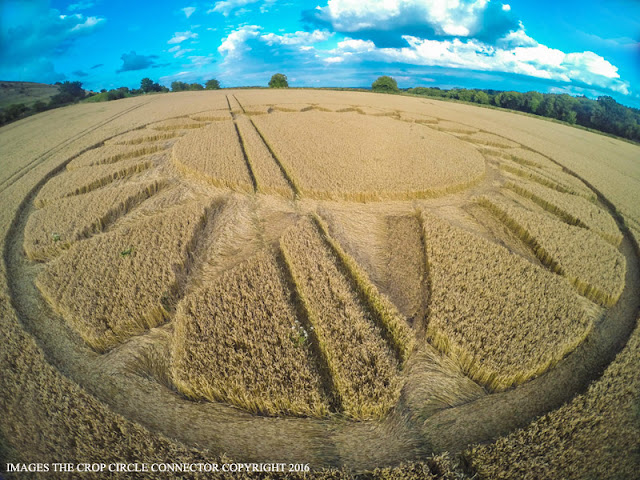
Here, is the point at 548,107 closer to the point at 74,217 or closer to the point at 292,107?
the point at 292,107

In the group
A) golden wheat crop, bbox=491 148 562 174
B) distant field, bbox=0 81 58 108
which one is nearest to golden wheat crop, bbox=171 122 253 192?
golden wheat crop, bbox=491 148 562 174

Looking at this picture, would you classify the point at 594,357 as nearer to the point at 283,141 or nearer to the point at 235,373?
the point at 235,373

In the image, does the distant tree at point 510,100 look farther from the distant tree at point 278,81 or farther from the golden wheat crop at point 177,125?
the golden wheat crop at point 177,125

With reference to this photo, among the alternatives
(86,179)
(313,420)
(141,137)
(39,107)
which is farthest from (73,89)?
(313,420)

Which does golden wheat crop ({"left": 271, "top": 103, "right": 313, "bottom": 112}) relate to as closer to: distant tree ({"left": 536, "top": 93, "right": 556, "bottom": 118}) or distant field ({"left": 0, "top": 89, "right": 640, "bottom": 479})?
distant field ({"left": 0, "top": 89, "right": 640, "bottom": 479})

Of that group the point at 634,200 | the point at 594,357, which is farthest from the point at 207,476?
the point at 634,200

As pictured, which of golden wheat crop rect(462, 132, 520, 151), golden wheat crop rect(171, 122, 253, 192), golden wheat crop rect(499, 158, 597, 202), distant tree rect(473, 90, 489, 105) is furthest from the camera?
distant tree rect(473, 90, 489, 105)
